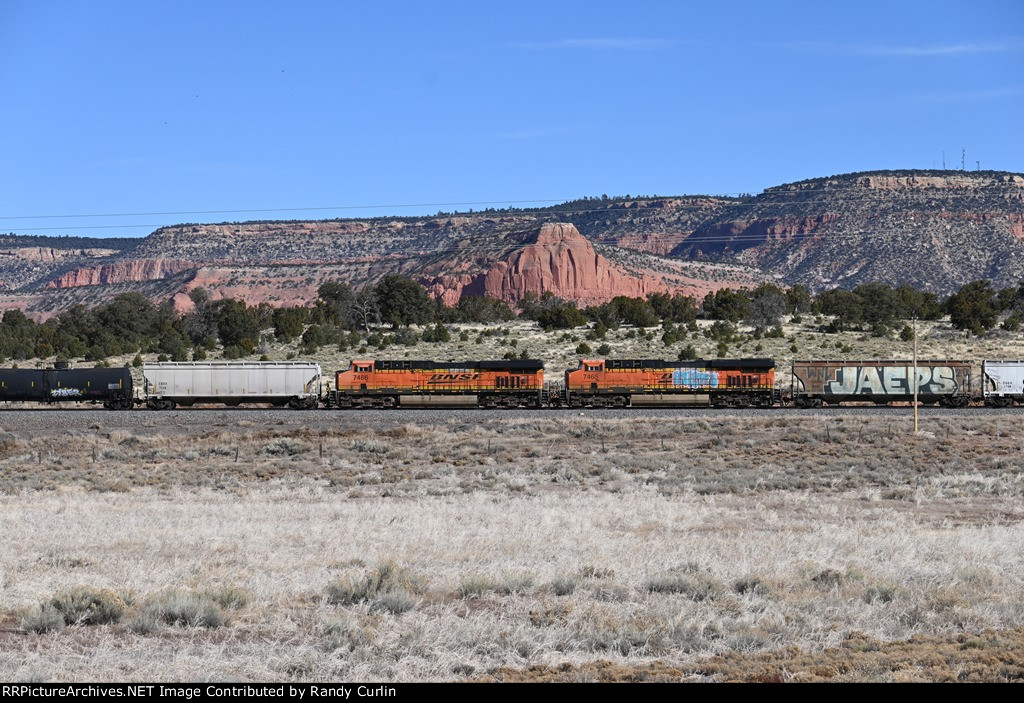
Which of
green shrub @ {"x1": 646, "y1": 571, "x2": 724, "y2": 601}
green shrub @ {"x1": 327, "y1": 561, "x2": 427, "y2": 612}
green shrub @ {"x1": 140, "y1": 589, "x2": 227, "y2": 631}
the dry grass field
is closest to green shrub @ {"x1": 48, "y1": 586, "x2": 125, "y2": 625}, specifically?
the dry grass field

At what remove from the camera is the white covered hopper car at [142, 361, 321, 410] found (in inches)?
2228

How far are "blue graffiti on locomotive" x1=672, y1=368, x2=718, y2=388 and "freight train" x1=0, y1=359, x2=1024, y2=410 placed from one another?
5 centimetres

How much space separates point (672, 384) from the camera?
180 feet

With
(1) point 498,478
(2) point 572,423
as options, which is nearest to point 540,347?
(2) point 572,423

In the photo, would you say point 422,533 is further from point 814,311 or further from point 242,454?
point 814,311

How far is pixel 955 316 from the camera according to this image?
87.6 m

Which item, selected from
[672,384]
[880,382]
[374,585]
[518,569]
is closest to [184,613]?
[374,585]

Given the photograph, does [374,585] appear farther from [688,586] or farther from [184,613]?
[688,586]

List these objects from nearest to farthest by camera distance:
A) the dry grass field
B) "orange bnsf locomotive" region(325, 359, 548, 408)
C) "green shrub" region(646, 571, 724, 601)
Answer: the dry grass field
"green shrub" region(646, 571, 724, 601)
"orange bnsf locomotive" region(325, 359, 548, 408)

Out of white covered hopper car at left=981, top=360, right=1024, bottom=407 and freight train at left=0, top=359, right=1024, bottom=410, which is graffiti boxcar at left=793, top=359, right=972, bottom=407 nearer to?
freight train at left=0, top=359, right=1024, bottom=410

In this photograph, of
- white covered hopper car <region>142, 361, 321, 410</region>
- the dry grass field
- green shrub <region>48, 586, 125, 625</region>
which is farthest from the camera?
white covered hopper car <region>142, 361, 321, 410</region>

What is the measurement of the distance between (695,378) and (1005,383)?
51.8 ft

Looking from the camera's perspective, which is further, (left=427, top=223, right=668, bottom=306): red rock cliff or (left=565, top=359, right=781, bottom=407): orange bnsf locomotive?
(left=427, top=223, right=668, bottom=306): red rock cliff

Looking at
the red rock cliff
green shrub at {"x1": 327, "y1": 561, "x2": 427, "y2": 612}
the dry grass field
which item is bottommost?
the dry grass field
